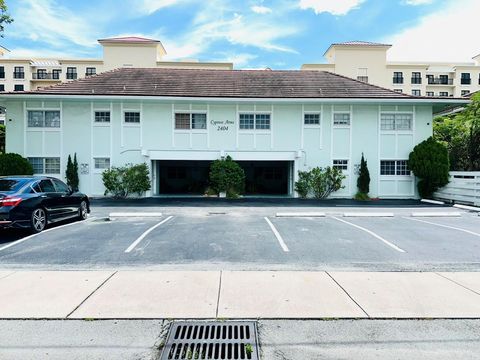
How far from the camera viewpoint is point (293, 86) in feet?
72.2

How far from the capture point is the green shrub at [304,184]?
65.6 ft

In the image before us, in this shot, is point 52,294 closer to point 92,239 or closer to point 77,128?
point 92,239

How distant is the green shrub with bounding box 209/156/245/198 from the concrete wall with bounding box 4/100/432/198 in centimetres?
76

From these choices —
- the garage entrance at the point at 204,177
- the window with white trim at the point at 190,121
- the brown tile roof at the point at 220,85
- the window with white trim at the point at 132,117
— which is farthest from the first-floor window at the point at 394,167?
the window with white trim at the point at 132,117

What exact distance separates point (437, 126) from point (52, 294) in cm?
3201

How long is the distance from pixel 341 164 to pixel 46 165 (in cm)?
1808

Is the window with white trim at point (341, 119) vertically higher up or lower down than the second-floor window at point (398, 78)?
lower down

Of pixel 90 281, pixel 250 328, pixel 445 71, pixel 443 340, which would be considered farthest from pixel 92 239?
pixel 445 71

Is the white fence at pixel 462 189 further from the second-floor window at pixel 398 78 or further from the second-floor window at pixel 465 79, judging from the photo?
the second-floor window at pixel 465 79

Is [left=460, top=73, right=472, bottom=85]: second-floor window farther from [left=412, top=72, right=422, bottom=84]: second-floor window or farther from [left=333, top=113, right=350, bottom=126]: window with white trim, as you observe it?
[left=333, top=113, right=350, bottom=126]: window with white trim

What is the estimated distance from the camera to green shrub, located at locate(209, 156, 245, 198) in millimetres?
19312

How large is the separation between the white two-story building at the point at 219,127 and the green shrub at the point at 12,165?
184 centimetres

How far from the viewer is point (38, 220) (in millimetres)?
9062

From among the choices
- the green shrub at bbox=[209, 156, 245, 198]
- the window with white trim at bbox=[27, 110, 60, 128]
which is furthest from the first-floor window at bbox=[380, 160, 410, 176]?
the window with white trim at bbox=[27, 110, 60, 128]
